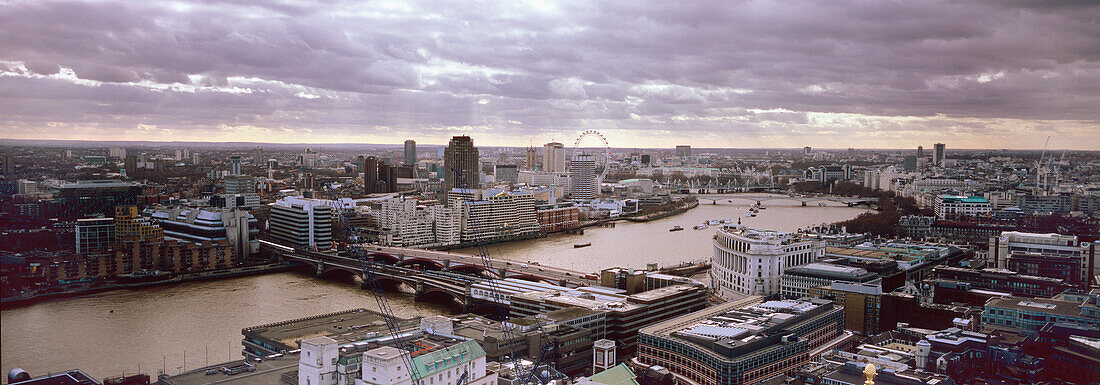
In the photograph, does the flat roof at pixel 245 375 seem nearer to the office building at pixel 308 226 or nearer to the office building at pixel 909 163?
the office building at pixel 308 226

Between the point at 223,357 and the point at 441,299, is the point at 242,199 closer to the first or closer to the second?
the point at 441,299

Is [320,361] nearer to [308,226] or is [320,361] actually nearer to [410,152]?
[308,226]

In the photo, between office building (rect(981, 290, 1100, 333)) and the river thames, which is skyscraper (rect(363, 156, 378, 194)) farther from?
office building (rect(981, 290, 1100, 333))

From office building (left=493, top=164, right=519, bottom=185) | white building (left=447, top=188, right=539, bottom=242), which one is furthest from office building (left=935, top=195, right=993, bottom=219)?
office building (left=493, top=164, right=519, bottom=185)

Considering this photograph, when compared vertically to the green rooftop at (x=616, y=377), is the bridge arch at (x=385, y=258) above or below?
below

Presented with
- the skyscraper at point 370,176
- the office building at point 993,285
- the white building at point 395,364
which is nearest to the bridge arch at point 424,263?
the office building at point 993,285
